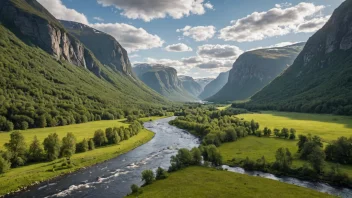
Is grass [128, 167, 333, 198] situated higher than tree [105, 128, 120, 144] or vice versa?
tree [105, 128, 120, 144]

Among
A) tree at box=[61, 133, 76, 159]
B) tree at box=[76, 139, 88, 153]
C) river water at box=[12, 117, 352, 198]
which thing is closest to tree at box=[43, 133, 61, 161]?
tree at box=[61, 133, 76, 159]

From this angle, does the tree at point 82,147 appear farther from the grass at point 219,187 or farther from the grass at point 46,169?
the grass at point 219,187

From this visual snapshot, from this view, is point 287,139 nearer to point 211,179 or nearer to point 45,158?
point 211,179

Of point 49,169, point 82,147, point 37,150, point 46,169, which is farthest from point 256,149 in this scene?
point 37,150

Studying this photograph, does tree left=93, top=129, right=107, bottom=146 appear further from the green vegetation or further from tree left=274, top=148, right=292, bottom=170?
tree left=274, top=148, right=292, bottom=170

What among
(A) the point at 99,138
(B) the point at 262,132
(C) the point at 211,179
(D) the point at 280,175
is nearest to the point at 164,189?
(C) the point at 211,179

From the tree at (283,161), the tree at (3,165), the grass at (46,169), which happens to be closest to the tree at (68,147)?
the grass at (46,169)
